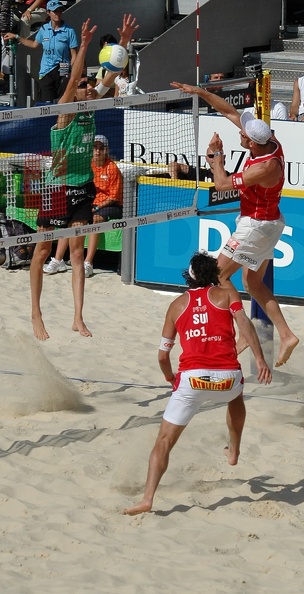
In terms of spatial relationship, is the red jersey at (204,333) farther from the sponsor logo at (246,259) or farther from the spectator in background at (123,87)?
the spectator in background at (123,87)

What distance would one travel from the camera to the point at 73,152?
813cm

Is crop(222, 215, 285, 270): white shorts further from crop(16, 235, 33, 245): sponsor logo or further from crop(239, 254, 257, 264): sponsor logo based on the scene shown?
crop(16, 235, 33, 245): sponsor logo

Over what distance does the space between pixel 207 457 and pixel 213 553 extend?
1434 millimetres

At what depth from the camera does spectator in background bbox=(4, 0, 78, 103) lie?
47.6 ft

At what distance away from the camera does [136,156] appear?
473 inches

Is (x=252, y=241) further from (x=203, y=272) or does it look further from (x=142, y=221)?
(x=203, y=272)

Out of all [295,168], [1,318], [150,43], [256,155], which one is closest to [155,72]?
[150,43]

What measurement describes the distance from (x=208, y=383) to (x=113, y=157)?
674cm

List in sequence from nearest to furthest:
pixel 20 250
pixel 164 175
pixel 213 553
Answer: pixel 213 553 → pixel 164 175 → pixel 20 250

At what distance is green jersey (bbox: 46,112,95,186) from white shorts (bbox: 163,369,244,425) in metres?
Answer: 2.75

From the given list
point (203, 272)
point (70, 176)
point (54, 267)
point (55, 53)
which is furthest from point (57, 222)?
point (55, 53)

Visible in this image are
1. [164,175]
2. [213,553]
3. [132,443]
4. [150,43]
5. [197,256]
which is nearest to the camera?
[213,553]

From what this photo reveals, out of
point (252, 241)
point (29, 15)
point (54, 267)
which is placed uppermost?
point (29, 15)

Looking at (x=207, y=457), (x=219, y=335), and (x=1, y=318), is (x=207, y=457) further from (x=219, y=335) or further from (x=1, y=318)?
(x=1, y=318)
